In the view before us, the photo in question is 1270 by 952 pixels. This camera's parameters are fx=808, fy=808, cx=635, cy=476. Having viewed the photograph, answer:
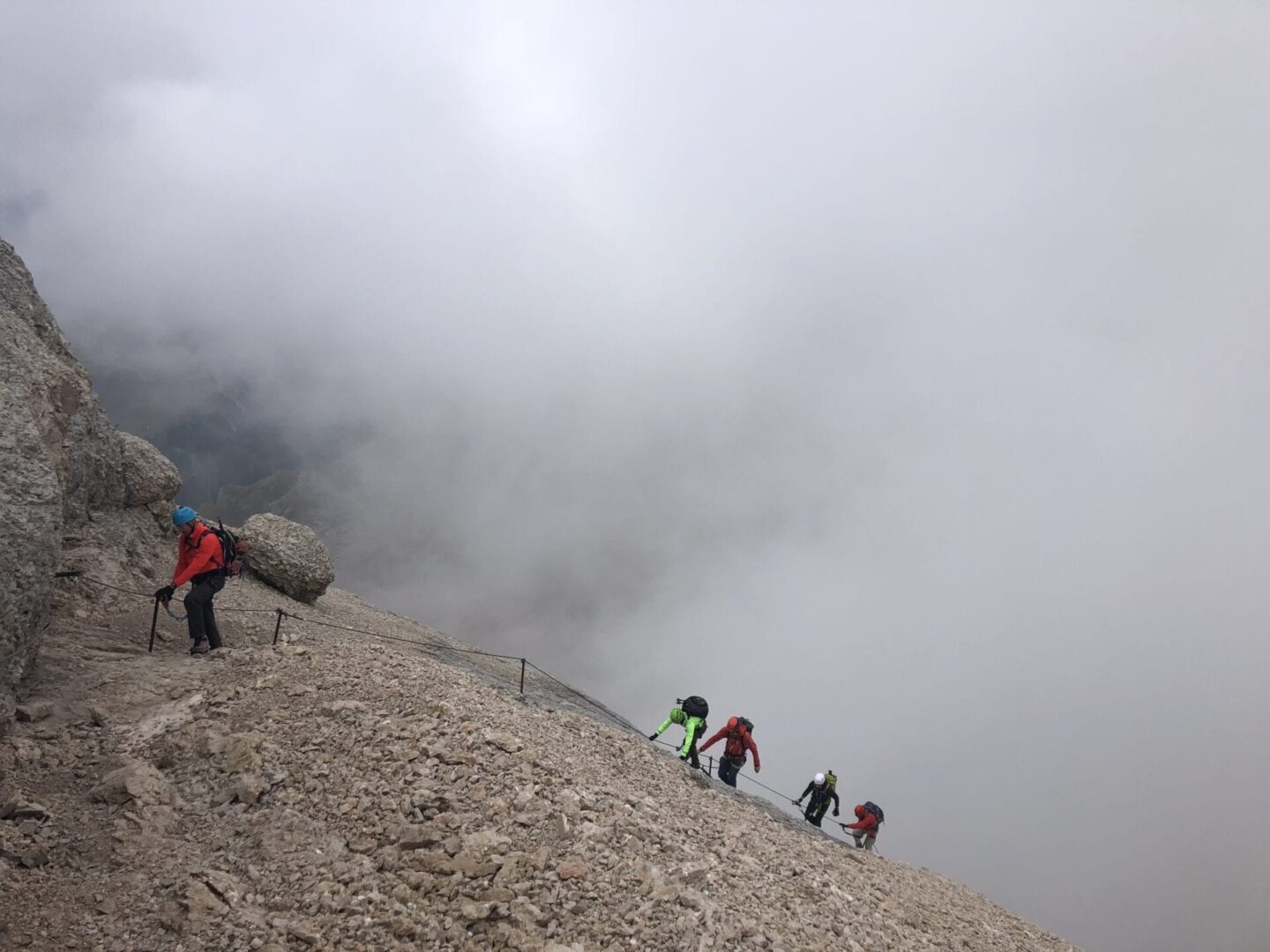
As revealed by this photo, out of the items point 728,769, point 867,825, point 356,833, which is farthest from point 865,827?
point 356,833

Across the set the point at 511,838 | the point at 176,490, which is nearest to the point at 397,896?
the point at 511,838

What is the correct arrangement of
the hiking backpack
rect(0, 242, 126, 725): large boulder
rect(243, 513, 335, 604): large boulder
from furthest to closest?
rect(243, 513, 335, 604): large boulder → the hiking backpack → rect(0, 242, 126, 725): large boulder

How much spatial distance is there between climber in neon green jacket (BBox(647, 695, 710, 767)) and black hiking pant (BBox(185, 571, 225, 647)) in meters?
9.96

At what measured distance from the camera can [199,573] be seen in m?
13.8

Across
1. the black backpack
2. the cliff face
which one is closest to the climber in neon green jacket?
the black backpack

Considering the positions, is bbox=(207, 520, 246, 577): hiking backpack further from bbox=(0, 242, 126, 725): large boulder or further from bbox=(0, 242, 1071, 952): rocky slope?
bbox=(0, 242, 126, 725): large boulder

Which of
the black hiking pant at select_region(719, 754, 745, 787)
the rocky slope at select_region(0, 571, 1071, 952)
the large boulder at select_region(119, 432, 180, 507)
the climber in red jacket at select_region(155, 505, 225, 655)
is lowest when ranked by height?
the rocky slope at select_region(0, 571, 1071, 952)

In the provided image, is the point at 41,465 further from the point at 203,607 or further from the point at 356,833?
the point at 356,833

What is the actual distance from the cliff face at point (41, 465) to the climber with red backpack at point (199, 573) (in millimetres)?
1852

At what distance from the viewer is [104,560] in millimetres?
17031

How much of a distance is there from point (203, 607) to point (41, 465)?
3.45m

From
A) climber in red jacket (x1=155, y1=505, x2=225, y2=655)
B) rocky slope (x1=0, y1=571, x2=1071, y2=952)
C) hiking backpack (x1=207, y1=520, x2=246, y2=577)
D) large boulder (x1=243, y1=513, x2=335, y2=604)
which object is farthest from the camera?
large boulder (x1=243, y1=513, x2=335, y2=604)

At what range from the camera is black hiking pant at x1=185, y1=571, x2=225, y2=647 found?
545 inches

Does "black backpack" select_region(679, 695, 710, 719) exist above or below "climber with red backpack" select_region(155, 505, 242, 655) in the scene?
above
